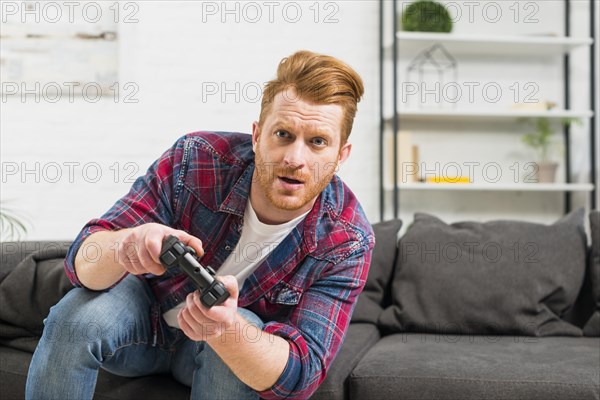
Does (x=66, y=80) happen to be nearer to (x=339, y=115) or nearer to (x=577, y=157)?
(x=339, y=115)

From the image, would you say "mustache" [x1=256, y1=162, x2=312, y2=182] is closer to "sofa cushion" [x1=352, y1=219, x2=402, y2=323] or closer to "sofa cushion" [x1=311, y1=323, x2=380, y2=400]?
"sofa cushion" [x1=311, y1=323, x2=380, y2=400]

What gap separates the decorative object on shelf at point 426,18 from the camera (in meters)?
2.90

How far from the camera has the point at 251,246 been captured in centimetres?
154

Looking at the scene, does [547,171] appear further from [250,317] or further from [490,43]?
[250,317]

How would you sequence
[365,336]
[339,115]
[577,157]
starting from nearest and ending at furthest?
1. [339,115]
2. [365,336]
3. [577,157]

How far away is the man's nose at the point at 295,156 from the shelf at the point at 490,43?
1545mm

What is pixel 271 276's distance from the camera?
1503mm

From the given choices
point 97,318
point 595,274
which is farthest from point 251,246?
point 595,274

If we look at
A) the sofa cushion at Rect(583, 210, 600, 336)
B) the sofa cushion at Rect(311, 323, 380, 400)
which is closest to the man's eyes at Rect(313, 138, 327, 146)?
the sofa cushion at Rect(311, 323, 380, 400)

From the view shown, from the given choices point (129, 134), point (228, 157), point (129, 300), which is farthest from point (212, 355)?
point (129, 134)

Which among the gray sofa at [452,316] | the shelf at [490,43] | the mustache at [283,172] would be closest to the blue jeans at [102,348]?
A: the gray sofa at [452,316]

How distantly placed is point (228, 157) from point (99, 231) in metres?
0.34

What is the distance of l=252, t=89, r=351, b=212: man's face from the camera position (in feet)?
4.67
